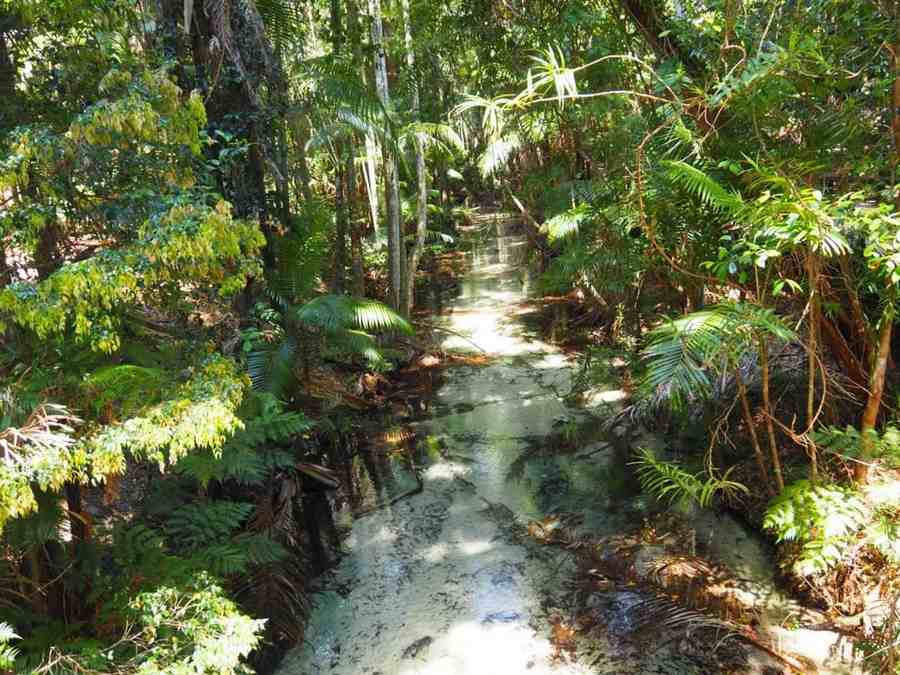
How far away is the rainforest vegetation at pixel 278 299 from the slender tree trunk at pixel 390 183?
1.51 m

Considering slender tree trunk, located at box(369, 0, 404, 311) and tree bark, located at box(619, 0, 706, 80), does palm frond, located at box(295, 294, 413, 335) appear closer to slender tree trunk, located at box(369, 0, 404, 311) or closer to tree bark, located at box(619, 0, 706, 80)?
slender tree trunk, located at box(369, 0, 404, 311)

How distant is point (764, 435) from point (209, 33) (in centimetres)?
523

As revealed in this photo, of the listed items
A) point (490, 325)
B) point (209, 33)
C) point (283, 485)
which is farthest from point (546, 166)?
point (283, 485)

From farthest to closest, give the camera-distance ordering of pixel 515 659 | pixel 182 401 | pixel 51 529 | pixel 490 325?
pixel 490 325, pixel 515 659, pixel 51 529, pixel 182 401

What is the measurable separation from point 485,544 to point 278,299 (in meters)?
2.91

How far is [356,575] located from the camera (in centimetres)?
452

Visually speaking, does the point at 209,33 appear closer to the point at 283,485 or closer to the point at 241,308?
the point at 241,308

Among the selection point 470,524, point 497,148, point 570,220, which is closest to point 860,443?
point 470,524

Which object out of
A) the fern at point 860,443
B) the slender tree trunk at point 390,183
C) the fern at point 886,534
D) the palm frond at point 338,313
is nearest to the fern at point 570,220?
the palm frond at point 338,313

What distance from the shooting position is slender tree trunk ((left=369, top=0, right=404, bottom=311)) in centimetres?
787

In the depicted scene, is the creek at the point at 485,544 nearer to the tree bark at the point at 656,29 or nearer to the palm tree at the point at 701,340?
the palm tree at the point at 701,340

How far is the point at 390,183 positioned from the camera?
8148 mm

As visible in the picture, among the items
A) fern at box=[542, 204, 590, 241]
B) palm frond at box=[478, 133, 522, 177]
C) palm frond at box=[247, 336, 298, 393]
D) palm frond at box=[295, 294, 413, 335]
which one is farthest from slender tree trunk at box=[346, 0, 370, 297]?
palm frond at box=[247, 336, 298, 393]

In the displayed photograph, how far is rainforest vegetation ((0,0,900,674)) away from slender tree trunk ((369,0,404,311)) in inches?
59.6
